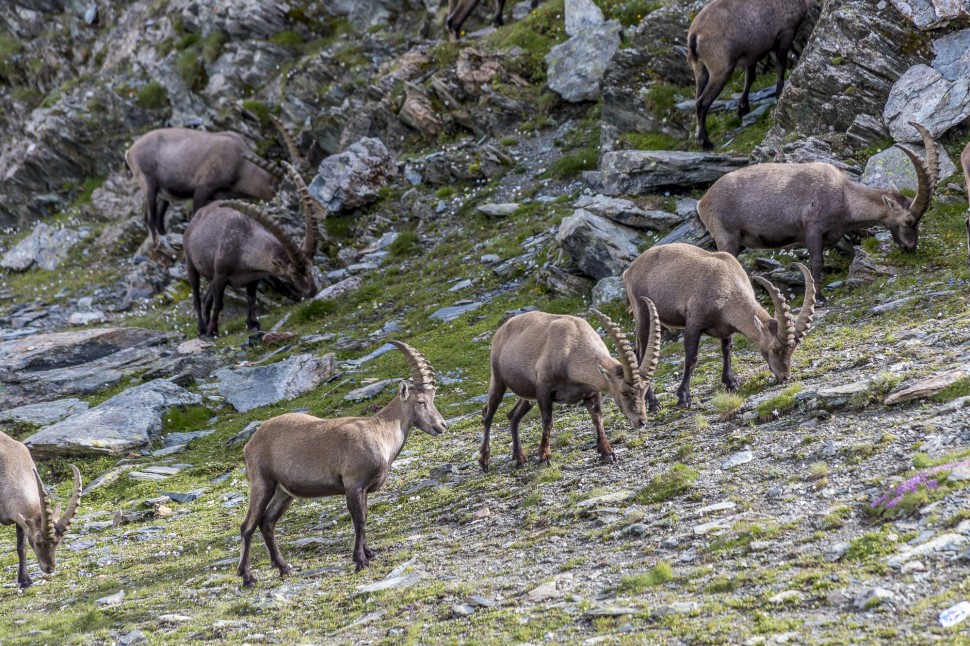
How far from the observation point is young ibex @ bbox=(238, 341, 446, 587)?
11375mm

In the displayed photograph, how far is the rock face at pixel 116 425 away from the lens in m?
18.7

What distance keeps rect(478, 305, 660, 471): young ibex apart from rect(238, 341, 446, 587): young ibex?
1.79 meters

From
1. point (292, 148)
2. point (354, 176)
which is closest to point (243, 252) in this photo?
point (354, 176)

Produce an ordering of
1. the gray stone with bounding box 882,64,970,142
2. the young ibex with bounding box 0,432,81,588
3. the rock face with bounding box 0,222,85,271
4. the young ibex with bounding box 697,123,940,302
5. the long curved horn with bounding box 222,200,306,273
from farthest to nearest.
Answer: the rock face with bounding box 0,222,85,271, the long curved horn with bounding box 222,200,306,273, the gray stone with bounding box 882,64,970,142, the young ibex with bounding box 697,123,940,302, the young ibex with bounding box 0,432,81,588

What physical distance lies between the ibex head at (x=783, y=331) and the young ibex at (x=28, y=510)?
9.34 meters

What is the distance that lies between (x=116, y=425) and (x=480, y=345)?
23.7 ft

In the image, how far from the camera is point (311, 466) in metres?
11.5

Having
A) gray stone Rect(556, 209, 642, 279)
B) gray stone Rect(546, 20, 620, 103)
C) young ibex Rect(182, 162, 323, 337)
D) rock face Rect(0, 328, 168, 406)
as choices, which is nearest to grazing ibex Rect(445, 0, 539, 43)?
gray stone Rect(546, 20, 620, 103)

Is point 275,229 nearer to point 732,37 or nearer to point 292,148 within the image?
point 292,148

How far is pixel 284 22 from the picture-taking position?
39.8 metres

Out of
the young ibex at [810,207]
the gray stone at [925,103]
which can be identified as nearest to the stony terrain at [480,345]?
the gray stone at [925,103]

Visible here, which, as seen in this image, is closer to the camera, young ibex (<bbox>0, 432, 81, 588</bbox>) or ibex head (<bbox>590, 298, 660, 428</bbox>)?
ibex head (<bbox>590, 298, 660, 428</bbox>)

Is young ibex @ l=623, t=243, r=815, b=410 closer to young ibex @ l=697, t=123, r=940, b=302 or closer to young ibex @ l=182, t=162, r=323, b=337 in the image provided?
young ibex @ l=697, t=123, r=940, b=302

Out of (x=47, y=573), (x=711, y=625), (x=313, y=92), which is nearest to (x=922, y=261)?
(x=711, y=625)
